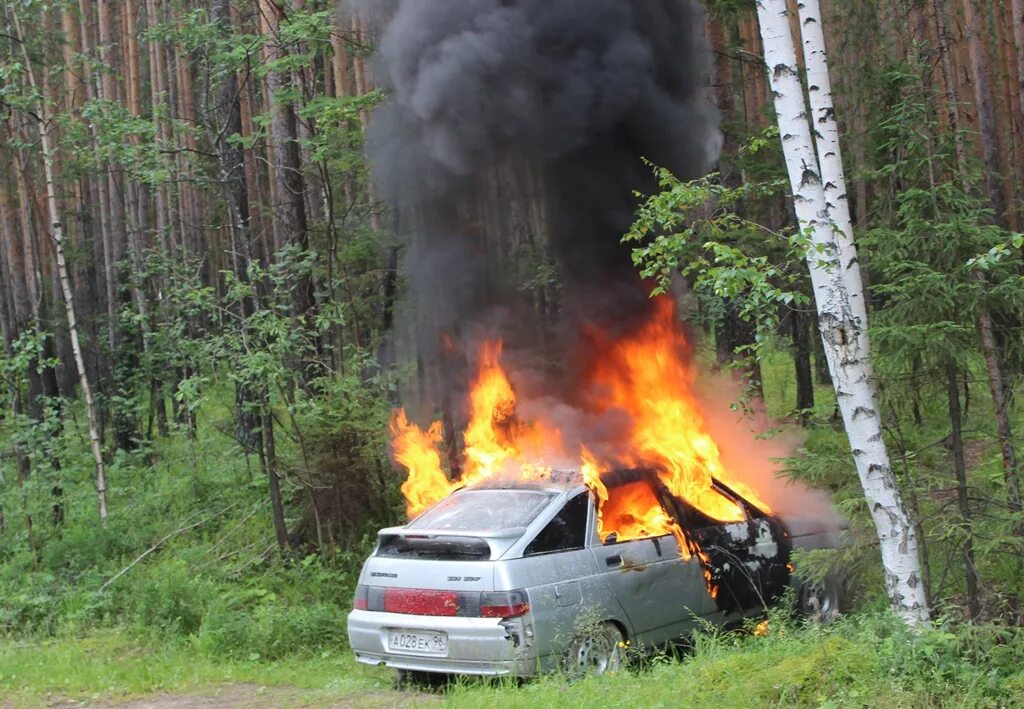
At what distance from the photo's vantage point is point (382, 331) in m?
13.7

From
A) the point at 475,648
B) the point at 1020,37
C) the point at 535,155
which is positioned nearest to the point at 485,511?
the point at 475,648

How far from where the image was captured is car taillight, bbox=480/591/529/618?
19.6 feet

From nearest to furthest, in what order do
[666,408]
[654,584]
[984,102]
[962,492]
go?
[962,492] < [654,584] < [666,408] < [984,102]

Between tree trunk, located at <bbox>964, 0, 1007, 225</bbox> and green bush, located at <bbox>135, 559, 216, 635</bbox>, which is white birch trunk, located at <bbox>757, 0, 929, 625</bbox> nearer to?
green bush, located at <bbox>135, 559, 216, 635</bbox>

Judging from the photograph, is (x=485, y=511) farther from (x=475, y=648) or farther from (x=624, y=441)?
(x=624, y=441)

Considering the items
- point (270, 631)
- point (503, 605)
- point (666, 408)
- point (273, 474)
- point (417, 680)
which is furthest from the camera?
point (273, 474)

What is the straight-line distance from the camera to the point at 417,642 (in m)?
6.23

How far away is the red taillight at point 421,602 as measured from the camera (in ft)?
20.1

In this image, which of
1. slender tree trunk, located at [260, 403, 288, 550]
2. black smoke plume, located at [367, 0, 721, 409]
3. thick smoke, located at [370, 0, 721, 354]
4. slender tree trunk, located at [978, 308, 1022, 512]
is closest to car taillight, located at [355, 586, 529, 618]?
slender tree trunk, located at [978, 308, 1022, 512]

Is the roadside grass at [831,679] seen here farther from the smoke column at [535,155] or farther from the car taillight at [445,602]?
the smoke column at [535,155]

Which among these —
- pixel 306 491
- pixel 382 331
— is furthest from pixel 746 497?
pixel 382 331

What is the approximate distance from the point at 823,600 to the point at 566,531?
2.71 m

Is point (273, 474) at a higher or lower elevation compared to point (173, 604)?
higher

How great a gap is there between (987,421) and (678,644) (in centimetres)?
334
